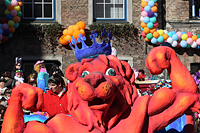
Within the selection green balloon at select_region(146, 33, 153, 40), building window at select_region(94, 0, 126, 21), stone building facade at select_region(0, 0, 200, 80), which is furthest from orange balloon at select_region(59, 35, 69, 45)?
Result: green balloon at select_region(146, 33, 153, 40)

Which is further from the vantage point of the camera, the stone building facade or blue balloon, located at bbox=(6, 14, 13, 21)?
the stone building facade

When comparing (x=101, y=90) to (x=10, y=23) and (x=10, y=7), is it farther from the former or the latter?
(x=10, y=7)

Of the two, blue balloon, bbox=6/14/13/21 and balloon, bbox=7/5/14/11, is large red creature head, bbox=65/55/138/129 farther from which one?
balloon, bbox=7/5/14/11

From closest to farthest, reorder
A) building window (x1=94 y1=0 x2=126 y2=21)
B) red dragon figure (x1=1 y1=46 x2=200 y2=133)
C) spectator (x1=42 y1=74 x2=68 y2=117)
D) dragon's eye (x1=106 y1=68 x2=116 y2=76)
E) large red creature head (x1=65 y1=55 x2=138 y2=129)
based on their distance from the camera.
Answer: large red creature head (x1=65 y1=55 x2=138 y2=129), red dragon figure (x1=1 y1=46 x2=200 y2=133), dragon's eye (x1=106 y1=68 x2=116 y2=76), spectator (x1=42 y1=74 x2=68 y2=117), building window (x1=94 y1=0 x2=126 y2=21)

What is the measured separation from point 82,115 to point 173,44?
25.0 feet

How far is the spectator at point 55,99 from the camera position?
12.3 feet

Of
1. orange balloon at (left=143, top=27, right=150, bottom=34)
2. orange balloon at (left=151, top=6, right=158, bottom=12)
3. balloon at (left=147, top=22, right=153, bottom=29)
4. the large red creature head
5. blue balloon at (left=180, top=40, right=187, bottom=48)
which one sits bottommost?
the large red creature head

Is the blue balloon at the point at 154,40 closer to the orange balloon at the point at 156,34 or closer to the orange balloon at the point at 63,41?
the orange balloon at the point at 156,34

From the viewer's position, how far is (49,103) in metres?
3.81

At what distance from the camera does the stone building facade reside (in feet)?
32.3

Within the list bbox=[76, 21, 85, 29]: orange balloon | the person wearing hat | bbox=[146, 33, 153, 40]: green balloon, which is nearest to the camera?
the person wearing hat

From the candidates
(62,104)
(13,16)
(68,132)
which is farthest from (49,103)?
(13,16)

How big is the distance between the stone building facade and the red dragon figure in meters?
7.38

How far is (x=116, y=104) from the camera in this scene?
8.65 feet
